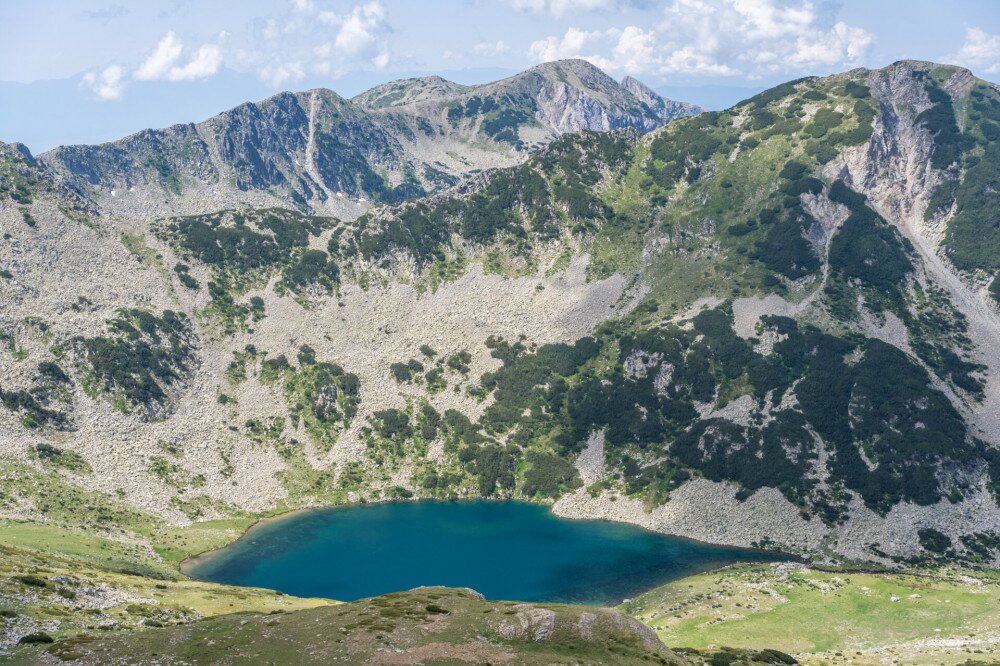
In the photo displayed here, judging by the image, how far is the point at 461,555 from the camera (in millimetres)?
140375

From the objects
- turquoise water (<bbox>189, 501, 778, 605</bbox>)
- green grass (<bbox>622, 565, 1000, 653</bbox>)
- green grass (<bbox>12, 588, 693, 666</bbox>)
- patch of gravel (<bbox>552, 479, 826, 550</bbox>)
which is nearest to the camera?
green grass (<bbox>12, 588, 693, 666</bbox>)

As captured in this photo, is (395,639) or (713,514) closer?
(395,639)

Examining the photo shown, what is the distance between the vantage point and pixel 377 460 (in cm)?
18300

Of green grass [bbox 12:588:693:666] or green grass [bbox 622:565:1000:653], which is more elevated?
green grass [bbox 12:588:693:666]

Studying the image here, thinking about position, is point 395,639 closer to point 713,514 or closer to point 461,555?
point 461,555

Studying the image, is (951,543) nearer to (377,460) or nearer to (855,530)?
(855,530)

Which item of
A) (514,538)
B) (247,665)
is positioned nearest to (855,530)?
(514,538)

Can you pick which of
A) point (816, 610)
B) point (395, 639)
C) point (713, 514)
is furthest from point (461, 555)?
point (395, 639)

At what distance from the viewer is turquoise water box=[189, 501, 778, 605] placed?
12688cm

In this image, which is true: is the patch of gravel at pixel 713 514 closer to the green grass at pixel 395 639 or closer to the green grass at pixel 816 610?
the green grass at pixel 816 610

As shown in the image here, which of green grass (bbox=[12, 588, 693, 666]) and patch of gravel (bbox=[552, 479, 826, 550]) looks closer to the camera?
green grass (bbox=[12, 588, 693, 666])

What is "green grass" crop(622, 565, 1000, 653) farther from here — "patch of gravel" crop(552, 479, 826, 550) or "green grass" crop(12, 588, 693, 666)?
"green grass" crop(12, 588, 693, 666)

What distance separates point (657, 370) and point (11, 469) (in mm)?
143658

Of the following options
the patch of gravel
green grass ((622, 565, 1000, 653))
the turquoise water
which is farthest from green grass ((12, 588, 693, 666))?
the patch of gravel
